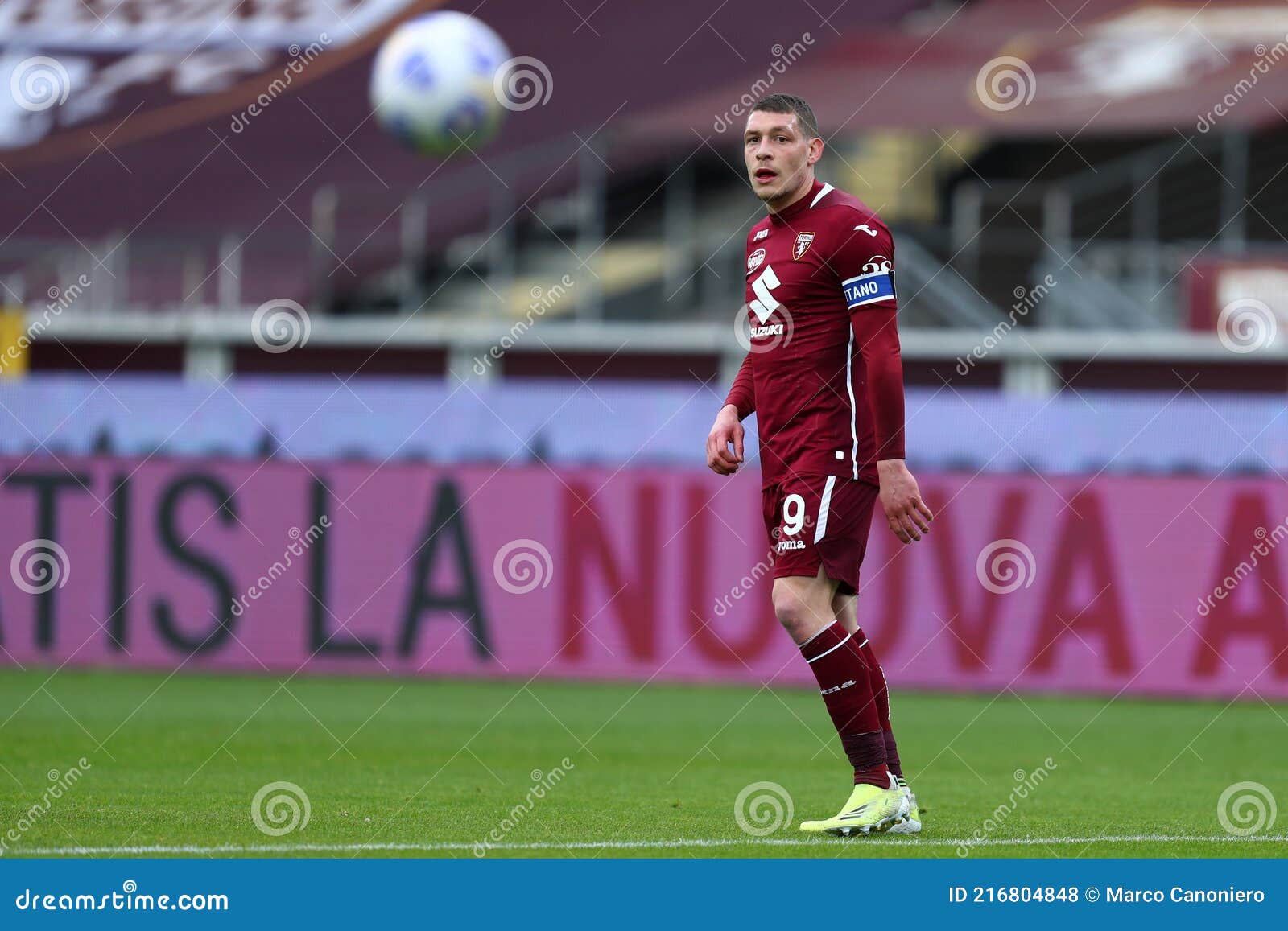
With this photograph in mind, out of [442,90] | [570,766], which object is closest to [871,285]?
[570,766]

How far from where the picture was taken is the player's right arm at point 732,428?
6.25 m

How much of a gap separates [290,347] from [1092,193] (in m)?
9.27

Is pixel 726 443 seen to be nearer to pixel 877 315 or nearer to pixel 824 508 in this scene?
pixel 824 508

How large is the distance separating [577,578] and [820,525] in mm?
7707

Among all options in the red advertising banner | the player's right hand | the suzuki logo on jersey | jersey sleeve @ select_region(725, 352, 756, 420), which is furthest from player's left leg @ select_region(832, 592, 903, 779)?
the red advertising banner

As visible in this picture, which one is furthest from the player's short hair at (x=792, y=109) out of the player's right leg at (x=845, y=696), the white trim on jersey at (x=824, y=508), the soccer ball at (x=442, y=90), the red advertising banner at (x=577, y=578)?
the soccer ball at (x=442, y=90)

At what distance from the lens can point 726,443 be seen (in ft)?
20.7

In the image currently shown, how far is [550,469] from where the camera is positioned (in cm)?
1395

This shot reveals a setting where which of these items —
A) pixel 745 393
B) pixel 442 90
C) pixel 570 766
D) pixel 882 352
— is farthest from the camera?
pixel 442 90

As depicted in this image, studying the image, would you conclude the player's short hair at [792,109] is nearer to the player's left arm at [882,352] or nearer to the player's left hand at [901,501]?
the player's left arm at [882,352]

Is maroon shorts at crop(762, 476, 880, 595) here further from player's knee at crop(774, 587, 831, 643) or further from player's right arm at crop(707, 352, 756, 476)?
player's right arm at crop(707, 352, 756, 476)

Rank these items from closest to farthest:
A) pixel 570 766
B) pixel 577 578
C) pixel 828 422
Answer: pixel 828 422 → pixel 570 766 → pixel 577 578

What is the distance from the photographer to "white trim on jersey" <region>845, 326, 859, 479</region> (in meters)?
6.09
